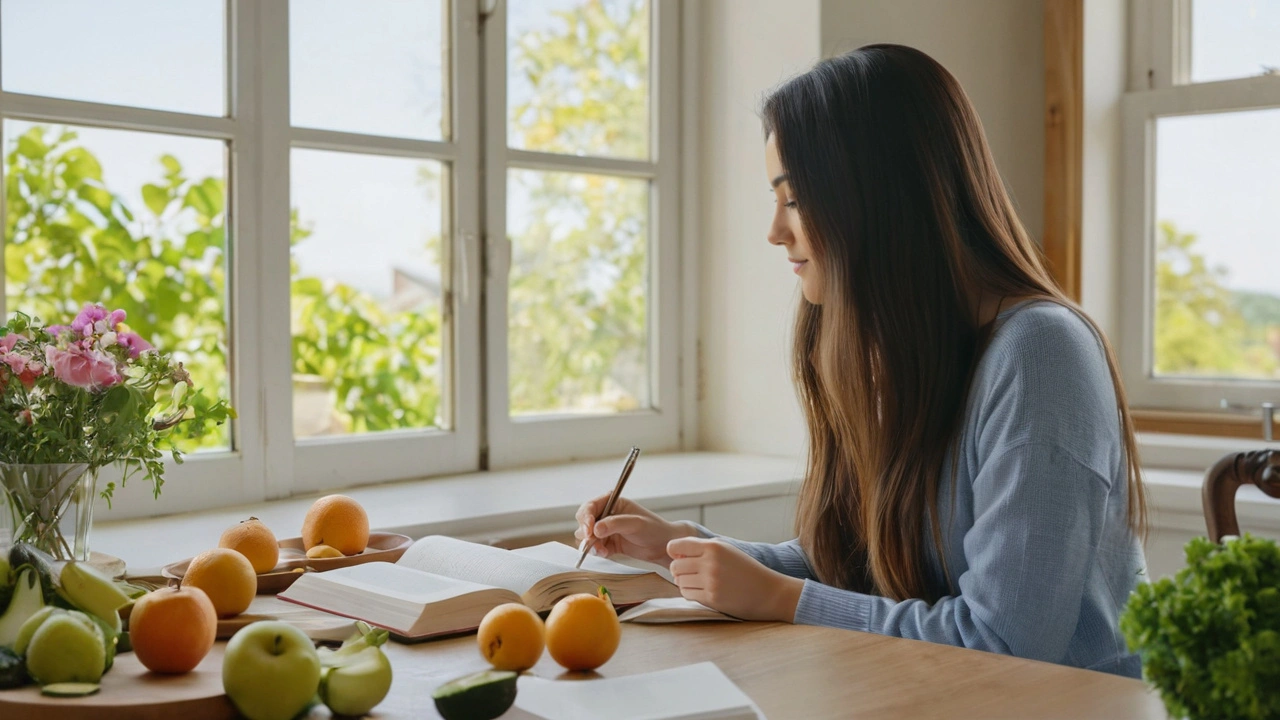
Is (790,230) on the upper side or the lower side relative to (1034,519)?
upper

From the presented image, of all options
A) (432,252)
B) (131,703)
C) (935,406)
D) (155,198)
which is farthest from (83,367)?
(432,252)

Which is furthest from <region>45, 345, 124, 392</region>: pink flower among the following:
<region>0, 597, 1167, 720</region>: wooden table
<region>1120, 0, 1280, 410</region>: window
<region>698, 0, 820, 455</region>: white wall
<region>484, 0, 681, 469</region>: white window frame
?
<region>1120, 0, 1280, 410</region>: window

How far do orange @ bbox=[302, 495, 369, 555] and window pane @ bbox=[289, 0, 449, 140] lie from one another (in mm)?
1019

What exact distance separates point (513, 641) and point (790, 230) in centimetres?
69

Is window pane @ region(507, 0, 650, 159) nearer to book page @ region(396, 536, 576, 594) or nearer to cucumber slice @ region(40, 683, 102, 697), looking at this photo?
book page @ region(396, 536, 576, 594)

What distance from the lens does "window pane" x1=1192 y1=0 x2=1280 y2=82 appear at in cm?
267

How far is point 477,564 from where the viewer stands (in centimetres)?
137

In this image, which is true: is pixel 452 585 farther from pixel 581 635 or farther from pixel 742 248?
pixel 742 248

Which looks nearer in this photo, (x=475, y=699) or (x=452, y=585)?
(x=475, y=699)

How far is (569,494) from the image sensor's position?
2246 mm

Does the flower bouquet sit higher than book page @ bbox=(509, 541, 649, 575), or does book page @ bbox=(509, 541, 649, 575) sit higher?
the flower bouquet

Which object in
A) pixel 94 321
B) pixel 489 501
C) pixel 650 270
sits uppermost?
pixel 650 270

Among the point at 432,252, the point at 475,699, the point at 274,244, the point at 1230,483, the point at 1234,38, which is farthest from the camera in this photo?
the point at 1234,38

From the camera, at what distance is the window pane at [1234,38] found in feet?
8.75
